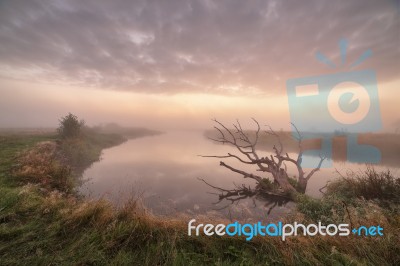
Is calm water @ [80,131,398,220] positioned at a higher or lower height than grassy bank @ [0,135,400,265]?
lower

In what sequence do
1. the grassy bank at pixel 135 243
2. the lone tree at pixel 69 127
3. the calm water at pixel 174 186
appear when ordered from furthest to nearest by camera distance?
1. the lone tree at pixel 69 127
2. the calm water at pixel 174 186
3. the grassy bank at pixel 135 243

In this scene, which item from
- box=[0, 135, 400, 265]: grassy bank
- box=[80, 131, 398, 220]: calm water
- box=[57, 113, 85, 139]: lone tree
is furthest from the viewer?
box=[57, 113, 85, 139]: lone tree

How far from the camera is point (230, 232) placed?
4.38 m

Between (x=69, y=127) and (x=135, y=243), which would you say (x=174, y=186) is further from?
(x=69, y=127)

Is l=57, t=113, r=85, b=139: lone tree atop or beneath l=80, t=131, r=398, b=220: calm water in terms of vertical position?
atop

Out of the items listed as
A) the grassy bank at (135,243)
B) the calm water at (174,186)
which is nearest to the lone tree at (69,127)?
the calm water at (174,186)

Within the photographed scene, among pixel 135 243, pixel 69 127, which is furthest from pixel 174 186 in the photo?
pixel 69 127

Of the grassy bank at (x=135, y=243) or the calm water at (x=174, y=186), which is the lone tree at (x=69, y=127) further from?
the grassy bank at (x=135, y=243)

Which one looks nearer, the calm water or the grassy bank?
the grassy bank

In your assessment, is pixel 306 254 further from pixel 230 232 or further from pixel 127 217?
pixel 127 217

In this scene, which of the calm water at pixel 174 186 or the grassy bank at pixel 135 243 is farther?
the calm water at pixel 174 186

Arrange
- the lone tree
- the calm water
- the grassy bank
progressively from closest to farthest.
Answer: the grassy bank, the calm water, the lone tree

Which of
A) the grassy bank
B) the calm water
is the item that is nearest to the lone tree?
the calm water

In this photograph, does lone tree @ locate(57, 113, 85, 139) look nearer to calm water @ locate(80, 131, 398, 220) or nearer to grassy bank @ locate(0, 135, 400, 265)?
calm water @ locate(80, 131, 398, 220)
